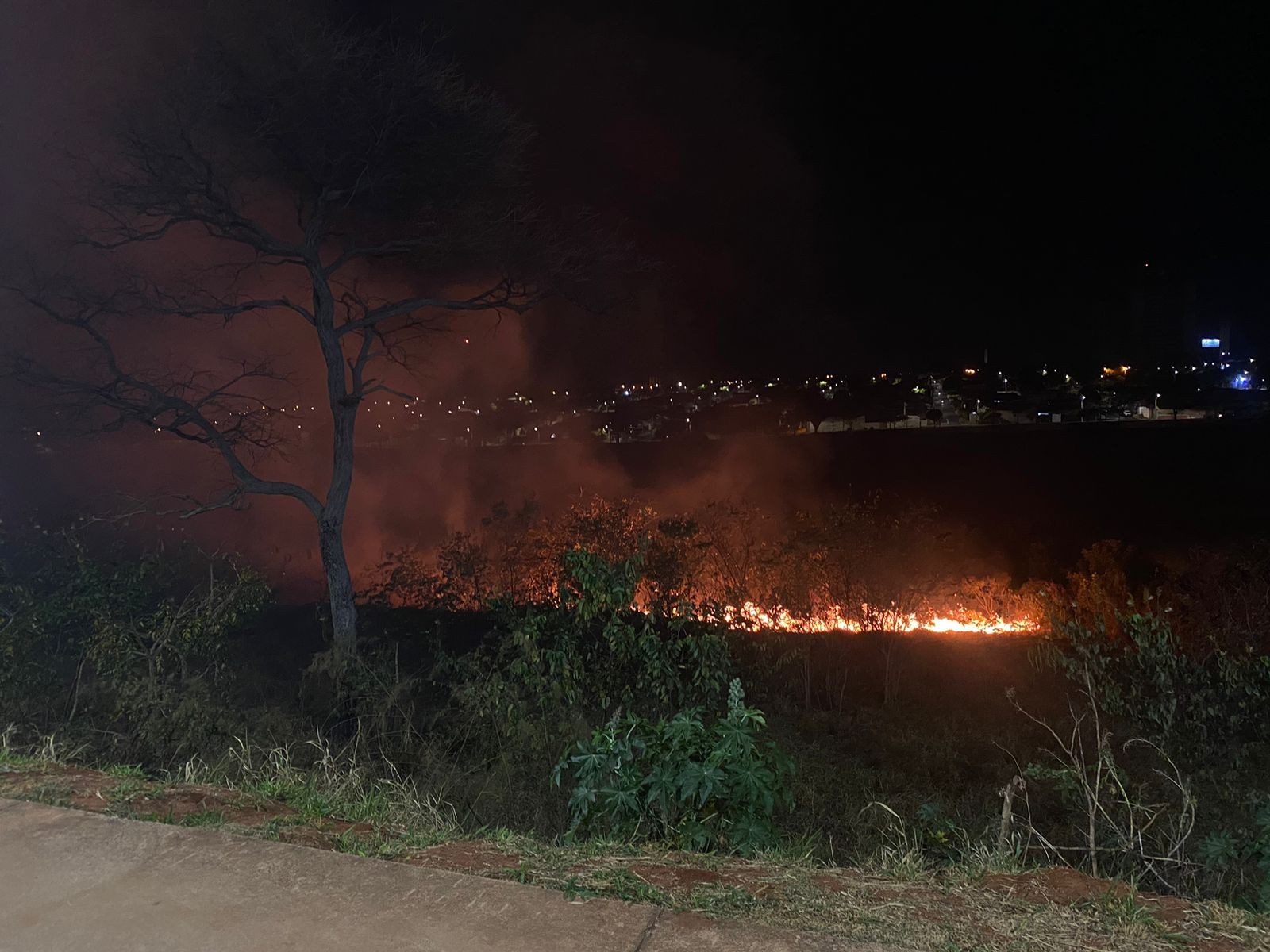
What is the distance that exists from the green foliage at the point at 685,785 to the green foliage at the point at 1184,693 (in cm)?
531

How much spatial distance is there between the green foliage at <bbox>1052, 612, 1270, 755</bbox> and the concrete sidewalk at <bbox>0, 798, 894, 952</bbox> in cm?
674

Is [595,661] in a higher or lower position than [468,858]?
higher

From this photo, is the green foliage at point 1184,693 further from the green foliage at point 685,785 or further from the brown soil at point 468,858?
the brown soil at point 468,858

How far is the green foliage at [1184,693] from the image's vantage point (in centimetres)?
862

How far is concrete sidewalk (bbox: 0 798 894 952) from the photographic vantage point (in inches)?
105

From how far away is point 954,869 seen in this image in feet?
11.2

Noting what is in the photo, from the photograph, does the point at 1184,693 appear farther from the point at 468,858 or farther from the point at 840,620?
the point at 468,858

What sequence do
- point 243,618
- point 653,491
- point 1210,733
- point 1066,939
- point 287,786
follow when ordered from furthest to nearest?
point 653,491 → point 243,618 → point 1210,733 → point 287,786 → point 1066,939

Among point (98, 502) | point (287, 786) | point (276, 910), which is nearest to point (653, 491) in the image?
point (98, 502)

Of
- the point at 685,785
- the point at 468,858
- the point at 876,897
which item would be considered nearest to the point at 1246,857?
the point at 876,897

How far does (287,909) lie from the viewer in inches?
114

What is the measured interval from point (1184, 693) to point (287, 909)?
28.0 feet

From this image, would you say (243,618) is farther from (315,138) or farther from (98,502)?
(98,502)

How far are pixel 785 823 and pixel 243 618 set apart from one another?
307 inches
